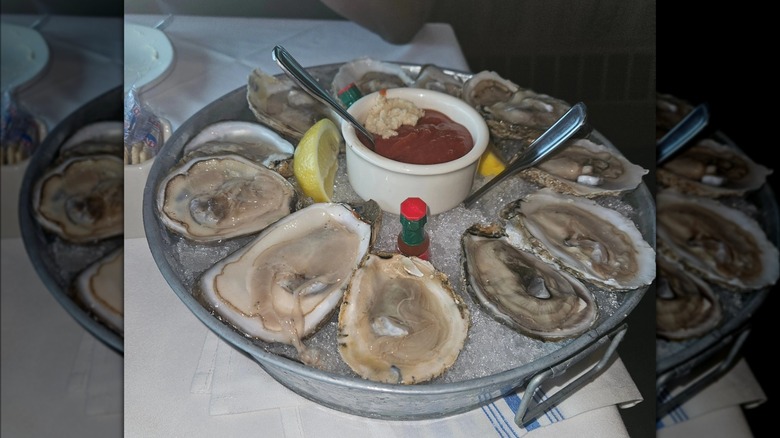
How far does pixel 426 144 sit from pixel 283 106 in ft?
1.01

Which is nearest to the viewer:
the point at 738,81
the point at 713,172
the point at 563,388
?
the point at 563,388

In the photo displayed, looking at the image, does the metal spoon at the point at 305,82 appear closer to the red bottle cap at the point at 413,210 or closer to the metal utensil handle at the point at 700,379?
the red bottle cap at the point at 413,210

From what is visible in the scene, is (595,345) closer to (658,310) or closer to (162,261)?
(162,261)

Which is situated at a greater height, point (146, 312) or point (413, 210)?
point (413, 210)

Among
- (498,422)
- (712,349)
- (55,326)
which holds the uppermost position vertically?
(498,422)

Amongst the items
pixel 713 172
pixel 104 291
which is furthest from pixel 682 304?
pixel 104 291

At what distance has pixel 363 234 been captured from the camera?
96cm

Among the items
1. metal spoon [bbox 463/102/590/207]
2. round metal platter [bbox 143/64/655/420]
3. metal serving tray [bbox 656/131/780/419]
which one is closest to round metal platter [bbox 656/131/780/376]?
metal serving tray [bbox 656/131/780/419]

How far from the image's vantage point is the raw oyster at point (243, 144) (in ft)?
3.60

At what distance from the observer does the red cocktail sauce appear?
1056 mm

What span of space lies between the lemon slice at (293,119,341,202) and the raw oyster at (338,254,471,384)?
0.17 meters

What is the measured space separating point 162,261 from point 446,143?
0.48 m

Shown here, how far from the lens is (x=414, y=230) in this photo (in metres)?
0.91

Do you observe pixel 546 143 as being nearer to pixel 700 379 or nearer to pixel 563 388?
pixel 563 388
